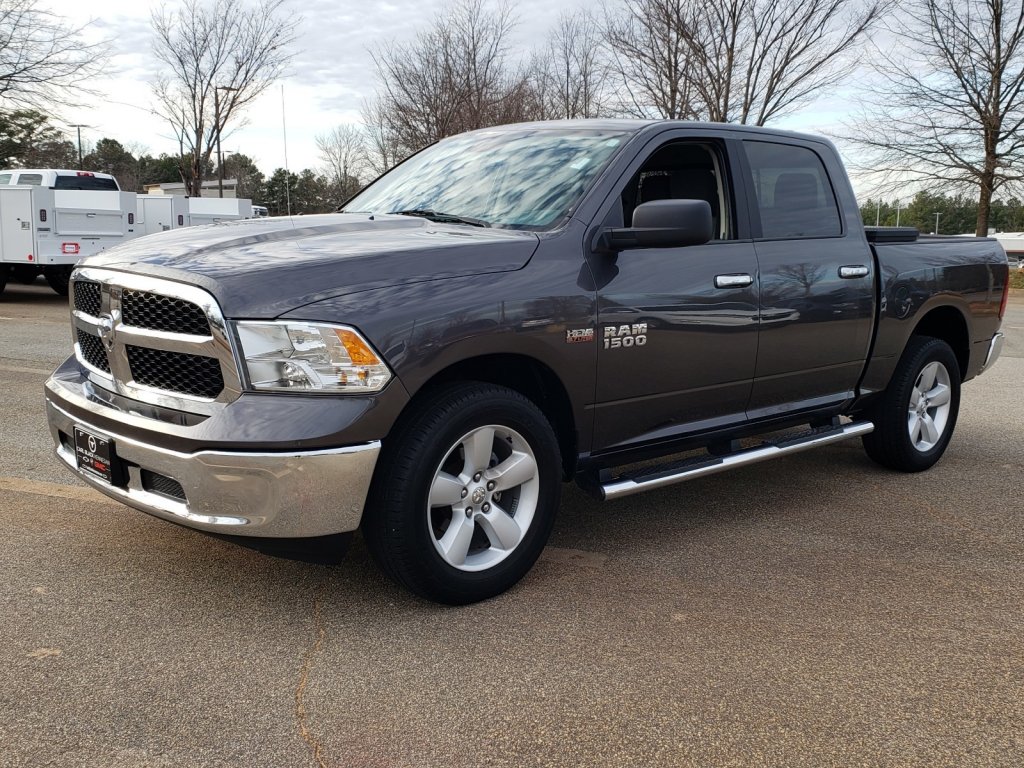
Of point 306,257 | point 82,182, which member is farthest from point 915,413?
point 82,182

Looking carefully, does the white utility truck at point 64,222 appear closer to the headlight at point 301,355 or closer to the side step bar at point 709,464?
the side step bar at point 709,464

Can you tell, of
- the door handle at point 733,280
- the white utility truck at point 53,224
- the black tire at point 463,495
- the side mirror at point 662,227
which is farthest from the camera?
the white utility truck at point 53,224

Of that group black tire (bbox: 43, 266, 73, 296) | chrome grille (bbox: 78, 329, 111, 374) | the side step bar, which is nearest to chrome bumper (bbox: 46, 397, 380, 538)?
chrome grille (bbox: 78, 329, 111, 374)

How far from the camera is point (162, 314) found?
310 centimetres

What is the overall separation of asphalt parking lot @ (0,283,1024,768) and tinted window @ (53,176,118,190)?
609 inches

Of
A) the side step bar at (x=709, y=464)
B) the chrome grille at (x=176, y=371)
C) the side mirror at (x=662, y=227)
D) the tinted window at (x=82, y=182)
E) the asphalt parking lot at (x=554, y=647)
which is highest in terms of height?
the tinted window at (x=82, y=182)

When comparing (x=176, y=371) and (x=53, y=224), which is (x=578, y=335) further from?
(x=53, y=224)

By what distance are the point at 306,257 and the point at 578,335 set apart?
1048mm

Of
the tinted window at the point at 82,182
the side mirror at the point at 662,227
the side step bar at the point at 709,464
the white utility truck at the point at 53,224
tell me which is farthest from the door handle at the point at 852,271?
the tinted window at the point at 82,182

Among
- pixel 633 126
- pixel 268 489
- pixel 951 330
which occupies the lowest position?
pixel 268 489

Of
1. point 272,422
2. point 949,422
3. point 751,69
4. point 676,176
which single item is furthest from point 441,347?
point 751,69

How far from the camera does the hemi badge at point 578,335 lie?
3.50 meters

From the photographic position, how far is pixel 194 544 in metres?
3.89

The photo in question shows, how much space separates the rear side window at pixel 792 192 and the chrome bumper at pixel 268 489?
8.00 ft
